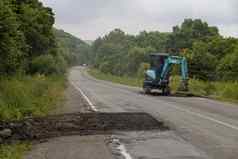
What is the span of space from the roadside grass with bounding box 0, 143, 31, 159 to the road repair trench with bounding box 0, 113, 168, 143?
29.4 inches

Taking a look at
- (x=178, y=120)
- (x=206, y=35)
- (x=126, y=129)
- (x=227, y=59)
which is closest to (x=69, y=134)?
(x=126, y=129)

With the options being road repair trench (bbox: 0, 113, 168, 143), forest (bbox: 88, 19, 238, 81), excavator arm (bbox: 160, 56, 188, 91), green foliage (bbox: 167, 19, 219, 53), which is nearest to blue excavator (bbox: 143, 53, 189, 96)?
excavator arm (bbox: 160, 56, 188, 91)

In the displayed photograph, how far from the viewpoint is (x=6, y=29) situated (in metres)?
18.1

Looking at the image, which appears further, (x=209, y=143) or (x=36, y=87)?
(x=36, y=87)

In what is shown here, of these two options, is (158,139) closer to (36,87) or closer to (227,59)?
(36,87)

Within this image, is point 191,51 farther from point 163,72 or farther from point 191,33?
point 191,33

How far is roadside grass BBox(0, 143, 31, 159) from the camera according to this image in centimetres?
983

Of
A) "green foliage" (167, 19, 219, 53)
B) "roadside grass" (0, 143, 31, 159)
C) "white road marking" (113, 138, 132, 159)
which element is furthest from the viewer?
"green foliage" (167, 19, 219, 53)

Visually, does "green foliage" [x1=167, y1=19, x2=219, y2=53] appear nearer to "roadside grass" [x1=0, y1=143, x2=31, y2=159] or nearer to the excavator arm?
the excavator arm

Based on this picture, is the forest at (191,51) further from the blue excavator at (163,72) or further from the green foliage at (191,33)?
the blue excavator at (163,72)

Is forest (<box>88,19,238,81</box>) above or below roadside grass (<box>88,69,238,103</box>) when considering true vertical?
above

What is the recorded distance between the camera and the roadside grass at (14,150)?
983cm

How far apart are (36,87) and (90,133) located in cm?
1435

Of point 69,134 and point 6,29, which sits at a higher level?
point 6,29
